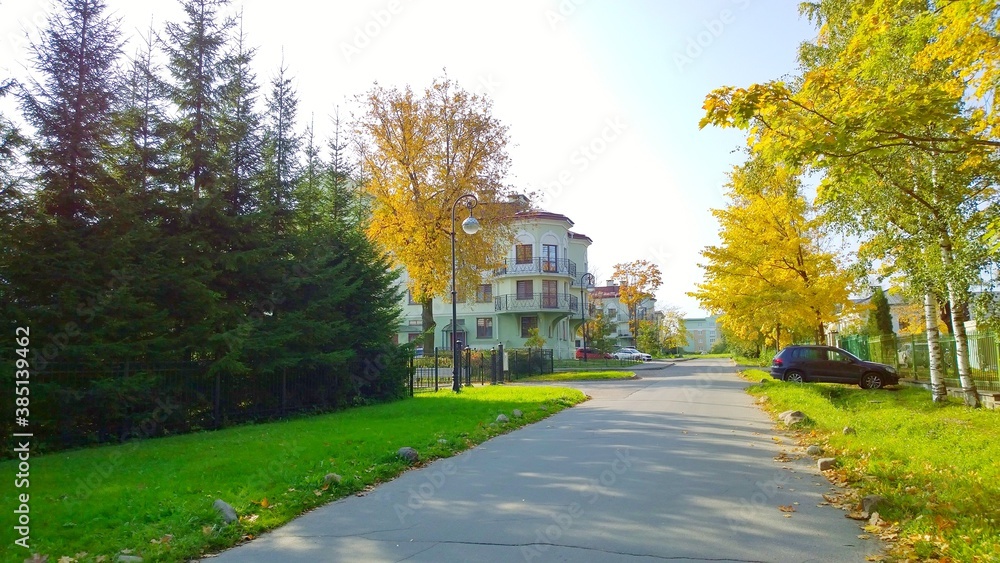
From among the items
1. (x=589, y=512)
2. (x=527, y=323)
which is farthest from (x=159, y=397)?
(x=527, y=323)

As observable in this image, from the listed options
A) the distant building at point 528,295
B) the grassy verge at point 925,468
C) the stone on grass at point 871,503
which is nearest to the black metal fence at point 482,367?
the grassy verge at point 925,468

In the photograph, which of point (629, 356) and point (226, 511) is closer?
point (226, 511)

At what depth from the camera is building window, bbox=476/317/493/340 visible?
191 ft

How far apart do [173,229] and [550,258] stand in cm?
4433

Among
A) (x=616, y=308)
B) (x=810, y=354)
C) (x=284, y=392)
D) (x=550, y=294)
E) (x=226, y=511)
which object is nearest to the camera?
(x=226, y=511)

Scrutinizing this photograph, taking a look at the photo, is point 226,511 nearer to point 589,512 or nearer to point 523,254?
point 589,512

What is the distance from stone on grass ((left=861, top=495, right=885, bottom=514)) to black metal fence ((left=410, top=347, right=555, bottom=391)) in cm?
2124

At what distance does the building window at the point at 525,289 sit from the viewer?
56406 mm

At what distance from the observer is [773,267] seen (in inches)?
1011

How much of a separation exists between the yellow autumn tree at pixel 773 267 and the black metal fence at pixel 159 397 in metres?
15.5

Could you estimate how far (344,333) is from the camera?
59.9ft

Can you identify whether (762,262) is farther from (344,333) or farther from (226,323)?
(226,323)

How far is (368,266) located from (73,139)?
881 cm

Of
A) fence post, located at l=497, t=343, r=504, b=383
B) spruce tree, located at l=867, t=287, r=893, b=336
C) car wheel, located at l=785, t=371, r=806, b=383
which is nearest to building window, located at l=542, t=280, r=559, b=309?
fence post, located at l=497, t=343, r=504, b=383
